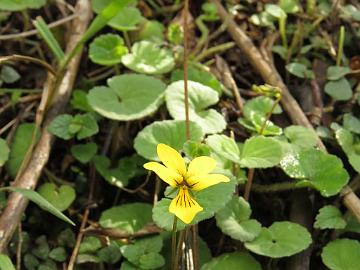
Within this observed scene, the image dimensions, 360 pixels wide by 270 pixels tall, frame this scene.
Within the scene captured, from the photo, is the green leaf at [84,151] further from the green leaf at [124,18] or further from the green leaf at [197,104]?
the green leaf at [124,18]

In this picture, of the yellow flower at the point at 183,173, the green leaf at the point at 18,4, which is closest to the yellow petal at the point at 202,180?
the yellow flower at the point at 183,173

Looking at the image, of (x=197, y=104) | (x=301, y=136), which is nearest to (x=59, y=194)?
(x=197, y=104)

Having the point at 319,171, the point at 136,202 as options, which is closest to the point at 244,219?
the point at 319,171

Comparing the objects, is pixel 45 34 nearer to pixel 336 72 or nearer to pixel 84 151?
pixel 84 151

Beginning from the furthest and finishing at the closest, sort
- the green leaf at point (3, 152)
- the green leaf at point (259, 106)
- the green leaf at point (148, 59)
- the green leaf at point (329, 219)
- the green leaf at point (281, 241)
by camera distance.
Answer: the green leaf at point (148, 59)
the green leaf at point (259, 106)
the green leaf at point (3, 152)
the green leaf at point (329, 219)
the green leaf at point (281, 241)

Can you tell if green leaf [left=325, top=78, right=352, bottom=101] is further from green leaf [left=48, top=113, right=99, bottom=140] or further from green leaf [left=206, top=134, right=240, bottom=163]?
green leaf [left=48, top=113, right=99, bottom=140]

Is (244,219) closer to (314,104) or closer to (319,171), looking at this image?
(319,171)
